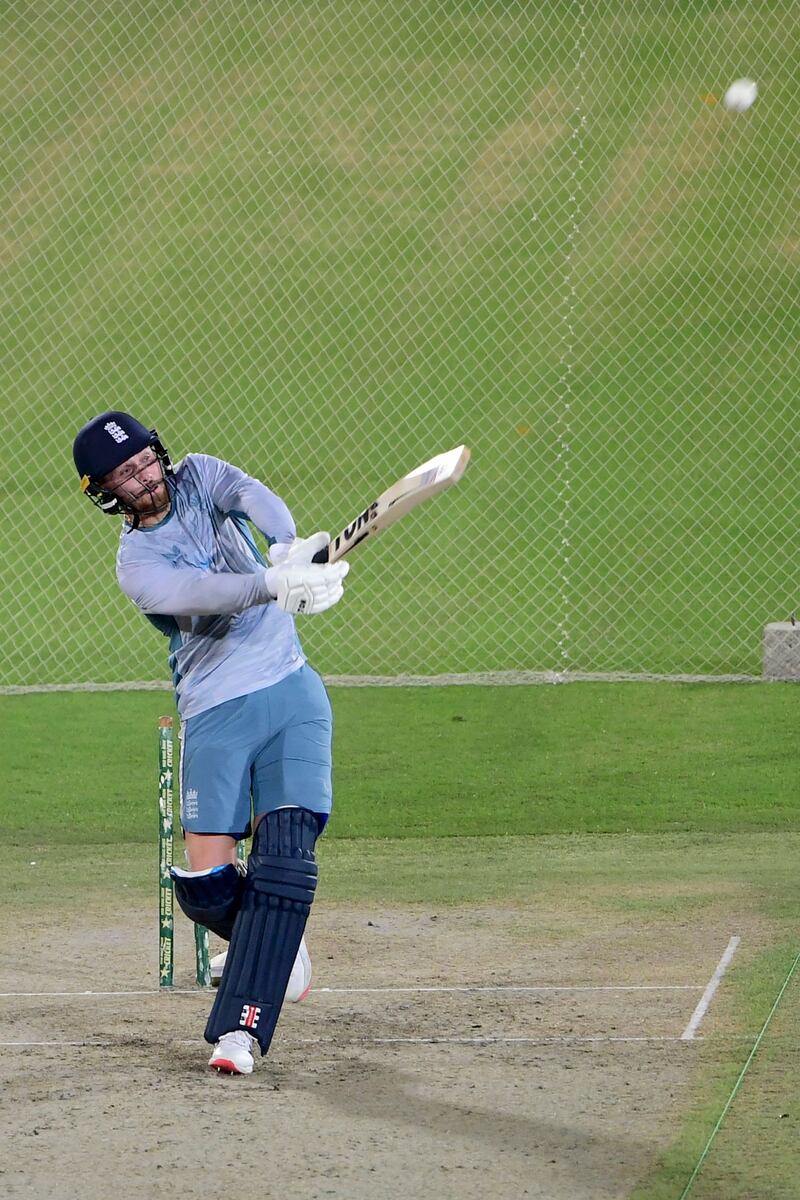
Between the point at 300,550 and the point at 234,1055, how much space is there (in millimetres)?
1290

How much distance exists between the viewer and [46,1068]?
4602mm

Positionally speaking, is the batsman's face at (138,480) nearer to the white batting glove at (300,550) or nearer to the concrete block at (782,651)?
the white batting glove at (300,550)

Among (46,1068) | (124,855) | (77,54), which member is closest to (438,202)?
(77,54)

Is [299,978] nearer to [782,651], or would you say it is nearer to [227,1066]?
[227,1066]

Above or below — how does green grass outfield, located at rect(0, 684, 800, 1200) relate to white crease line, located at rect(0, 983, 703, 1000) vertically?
below

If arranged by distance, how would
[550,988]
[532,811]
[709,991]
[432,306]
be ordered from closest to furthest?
1. [709,991]
2. [550,988]
3. [532,811]
4. [432,306]

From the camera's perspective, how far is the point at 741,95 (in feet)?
52.4

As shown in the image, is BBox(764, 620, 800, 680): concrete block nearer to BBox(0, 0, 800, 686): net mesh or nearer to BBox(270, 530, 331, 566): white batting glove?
BBox(0, 0, 800, 686): net mesh

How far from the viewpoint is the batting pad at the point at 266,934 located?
448 cm

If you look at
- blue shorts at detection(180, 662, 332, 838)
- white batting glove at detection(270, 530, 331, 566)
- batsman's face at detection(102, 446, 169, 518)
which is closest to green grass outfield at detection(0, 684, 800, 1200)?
blue shorts at detection(180, 662, 332, 838)

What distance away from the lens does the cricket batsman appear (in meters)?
4.49

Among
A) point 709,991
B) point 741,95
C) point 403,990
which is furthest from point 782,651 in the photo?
point 741,95

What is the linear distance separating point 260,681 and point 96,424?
803 mm

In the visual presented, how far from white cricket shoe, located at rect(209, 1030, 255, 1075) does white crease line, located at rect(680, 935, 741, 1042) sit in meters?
1.15
